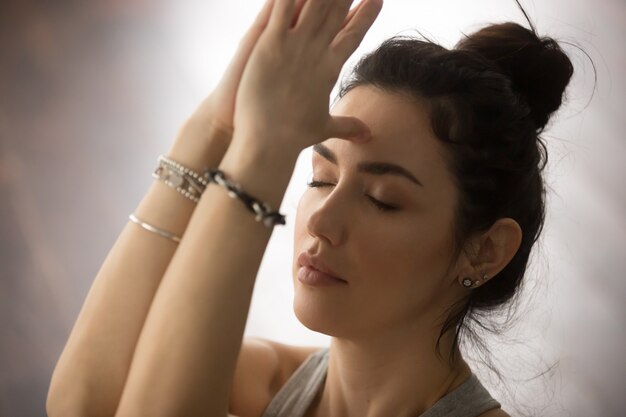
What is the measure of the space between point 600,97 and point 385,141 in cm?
81

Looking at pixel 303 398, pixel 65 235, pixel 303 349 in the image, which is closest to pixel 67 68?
pixel 65 235

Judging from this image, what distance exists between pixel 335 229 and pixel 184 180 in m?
0.25

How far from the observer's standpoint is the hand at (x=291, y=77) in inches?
35.1

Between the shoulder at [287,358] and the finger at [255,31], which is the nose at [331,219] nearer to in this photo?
the finger at [255,31]

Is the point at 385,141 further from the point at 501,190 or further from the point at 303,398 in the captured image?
the point at 303,398

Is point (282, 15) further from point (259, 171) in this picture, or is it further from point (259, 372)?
point (259, 372)

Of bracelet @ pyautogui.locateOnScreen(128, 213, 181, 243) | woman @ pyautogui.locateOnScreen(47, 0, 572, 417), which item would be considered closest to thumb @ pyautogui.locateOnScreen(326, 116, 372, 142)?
woman @ pyautogui.locateOnScreen(47, 0, 572, 417)

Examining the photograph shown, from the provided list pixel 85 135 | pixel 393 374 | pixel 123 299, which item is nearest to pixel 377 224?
pixel 393 374

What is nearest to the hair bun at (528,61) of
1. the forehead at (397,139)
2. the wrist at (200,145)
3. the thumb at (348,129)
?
the forehead at (397,139)

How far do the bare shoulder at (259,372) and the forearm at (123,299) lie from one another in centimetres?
40

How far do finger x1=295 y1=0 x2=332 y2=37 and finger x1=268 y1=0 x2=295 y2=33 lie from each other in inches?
0.5

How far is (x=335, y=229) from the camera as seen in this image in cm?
114

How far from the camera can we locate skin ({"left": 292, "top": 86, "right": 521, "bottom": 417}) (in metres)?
1.16

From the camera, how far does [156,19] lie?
234 cm
